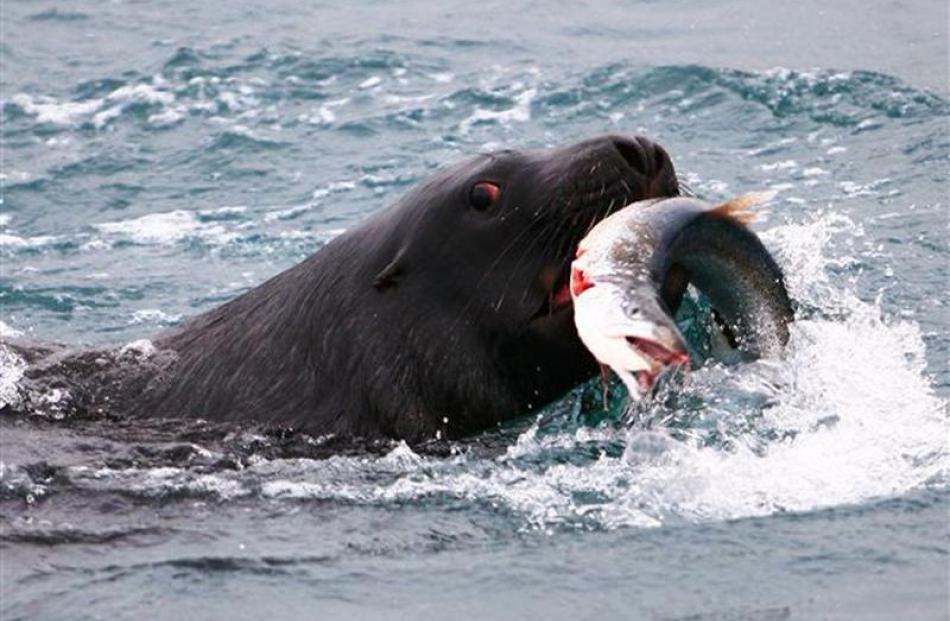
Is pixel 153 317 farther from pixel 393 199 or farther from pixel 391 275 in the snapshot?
pixel 391 275

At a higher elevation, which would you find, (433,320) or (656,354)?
(656,354)

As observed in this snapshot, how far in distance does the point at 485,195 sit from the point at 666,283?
711mm

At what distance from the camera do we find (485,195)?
23.9 ft

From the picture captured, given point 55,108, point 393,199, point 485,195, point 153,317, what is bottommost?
A: point 153,317

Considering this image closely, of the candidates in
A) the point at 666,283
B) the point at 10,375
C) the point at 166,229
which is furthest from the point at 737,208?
the point at 166,229

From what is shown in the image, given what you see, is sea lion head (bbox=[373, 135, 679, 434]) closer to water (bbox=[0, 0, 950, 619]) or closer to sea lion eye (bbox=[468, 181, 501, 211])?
sea lion eye (bbox=[468, 181, 501, 211])

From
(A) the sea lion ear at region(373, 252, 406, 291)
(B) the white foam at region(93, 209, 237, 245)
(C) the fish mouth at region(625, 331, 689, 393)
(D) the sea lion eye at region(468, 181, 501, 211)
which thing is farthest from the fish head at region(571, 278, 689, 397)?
(B) the white foam at region(93, 209, 237, 245)

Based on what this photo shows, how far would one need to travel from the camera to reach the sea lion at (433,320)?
7094 millimetres

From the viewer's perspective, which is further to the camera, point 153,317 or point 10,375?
point 153,317

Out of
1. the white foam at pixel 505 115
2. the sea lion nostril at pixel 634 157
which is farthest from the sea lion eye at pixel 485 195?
the white foam at pixel 505 115

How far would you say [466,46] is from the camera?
15.9 metres

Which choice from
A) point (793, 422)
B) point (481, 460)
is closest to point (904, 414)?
point (793, 422)

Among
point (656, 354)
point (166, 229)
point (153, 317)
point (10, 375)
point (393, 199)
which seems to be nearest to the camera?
point (656, 354)

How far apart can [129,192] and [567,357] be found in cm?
693
